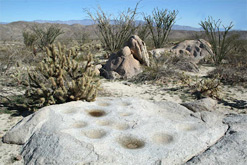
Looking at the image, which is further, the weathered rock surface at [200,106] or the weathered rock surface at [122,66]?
the weathered rock surface at [122,66]

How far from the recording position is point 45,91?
15.6 feet

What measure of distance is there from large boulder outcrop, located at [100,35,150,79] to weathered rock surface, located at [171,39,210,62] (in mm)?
3650

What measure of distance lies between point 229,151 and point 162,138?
2.91 feet

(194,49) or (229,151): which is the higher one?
(194,49)

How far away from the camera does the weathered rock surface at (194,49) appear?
40.4ft

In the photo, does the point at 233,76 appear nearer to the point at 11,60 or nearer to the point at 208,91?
the point at 208,91

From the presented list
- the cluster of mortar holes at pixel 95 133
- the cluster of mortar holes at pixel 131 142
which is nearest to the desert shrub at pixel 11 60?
the cluster of mortar holes at pixel 95 133

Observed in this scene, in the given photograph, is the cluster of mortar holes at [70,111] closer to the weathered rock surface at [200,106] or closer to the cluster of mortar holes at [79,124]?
the cluster of mortar holes at [79,124]

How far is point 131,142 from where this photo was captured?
3.24 meters

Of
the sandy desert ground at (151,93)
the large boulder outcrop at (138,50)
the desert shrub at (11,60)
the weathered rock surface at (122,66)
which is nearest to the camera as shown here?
the sandy desert ground at (151,93)

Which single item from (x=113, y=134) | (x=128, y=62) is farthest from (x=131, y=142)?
(x=128, y=62)

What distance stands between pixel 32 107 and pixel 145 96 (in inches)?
115

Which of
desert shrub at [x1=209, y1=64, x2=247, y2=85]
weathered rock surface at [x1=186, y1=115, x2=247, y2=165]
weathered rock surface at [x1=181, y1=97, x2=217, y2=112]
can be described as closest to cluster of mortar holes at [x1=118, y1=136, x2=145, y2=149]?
weathered rock surface at [x1=186, y1=115, x2=247, y2=165]

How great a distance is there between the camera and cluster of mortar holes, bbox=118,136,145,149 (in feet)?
10.3
